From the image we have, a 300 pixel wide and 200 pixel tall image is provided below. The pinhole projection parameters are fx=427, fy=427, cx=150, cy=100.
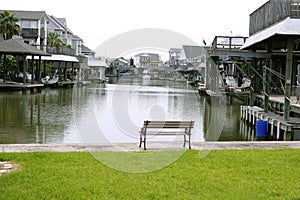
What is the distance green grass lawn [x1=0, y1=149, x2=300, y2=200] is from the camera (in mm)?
6500

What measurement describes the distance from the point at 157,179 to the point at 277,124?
33.9 feet

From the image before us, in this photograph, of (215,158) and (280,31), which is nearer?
(215,158)

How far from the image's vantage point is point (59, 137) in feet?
50.3

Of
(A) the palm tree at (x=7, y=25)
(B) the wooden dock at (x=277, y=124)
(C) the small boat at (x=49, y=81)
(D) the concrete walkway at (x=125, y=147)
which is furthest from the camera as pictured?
(A) the palm tree at (x=7, y=25)

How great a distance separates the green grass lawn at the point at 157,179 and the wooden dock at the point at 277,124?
6005 mm

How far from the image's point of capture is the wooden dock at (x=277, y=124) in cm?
1527

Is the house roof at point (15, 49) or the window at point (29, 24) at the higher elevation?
the window at point (29, 24)

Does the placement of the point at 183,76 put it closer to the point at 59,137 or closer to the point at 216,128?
the point at 216,128

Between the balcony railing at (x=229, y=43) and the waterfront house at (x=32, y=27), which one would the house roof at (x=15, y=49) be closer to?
the waterfront house at (x=32, y=27)

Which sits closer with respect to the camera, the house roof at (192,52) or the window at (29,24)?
the window at (29,24)

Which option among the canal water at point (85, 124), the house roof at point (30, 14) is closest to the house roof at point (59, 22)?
the house roof at point (30, 14)

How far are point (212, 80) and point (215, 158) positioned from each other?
32.1 m

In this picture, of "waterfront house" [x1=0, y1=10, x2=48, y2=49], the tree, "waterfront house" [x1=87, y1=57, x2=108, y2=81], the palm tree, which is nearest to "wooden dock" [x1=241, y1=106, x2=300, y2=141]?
the palm tree

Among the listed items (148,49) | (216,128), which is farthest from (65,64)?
(148,49)
